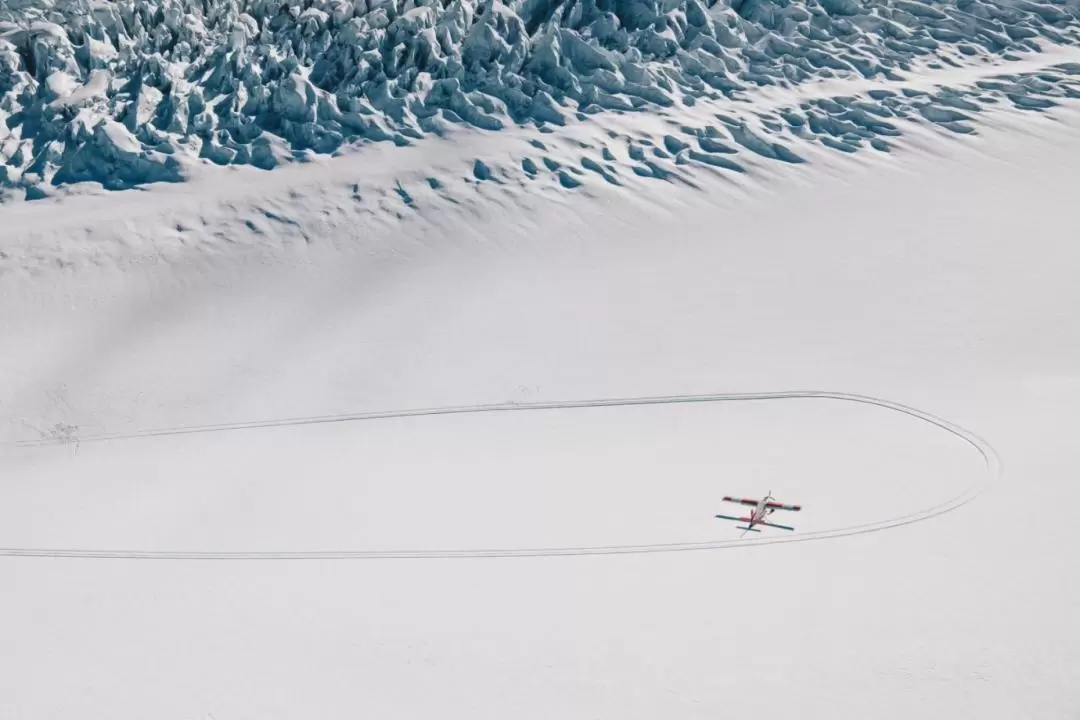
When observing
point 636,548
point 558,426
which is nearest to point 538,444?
point 558,426

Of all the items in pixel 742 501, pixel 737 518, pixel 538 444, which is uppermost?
pixel 742 501

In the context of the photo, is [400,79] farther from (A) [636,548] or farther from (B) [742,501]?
(A) [636,548]

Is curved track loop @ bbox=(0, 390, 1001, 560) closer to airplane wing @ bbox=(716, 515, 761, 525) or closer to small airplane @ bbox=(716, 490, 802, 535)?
small airplane @ bbox=(716, 490, 802, 535)

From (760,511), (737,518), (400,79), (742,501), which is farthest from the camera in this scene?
(400,79)

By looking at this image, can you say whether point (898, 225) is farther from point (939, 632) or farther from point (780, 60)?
point (939, 632)

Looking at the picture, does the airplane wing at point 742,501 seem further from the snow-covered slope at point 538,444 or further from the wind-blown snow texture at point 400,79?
the wind-blown snow texture at point 400,79

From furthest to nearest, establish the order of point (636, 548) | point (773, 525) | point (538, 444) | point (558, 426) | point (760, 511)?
point (558, 426)
point (538, 444)
point (760, 511)
point (773, 525)
point (636, 548)

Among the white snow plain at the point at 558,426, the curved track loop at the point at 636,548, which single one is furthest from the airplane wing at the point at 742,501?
the curved track loop at the point at 636,548
